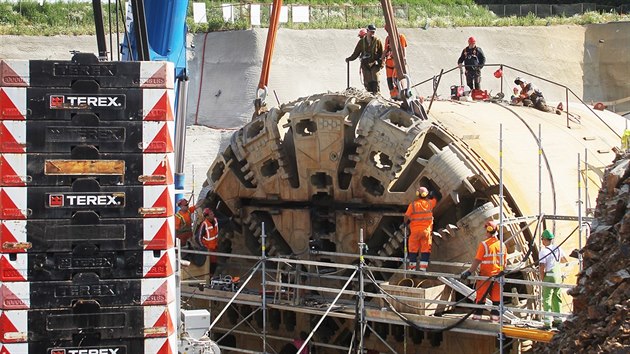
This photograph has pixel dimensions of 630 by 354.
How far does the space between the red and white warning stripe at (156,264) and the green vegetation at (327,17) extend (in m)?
36.0

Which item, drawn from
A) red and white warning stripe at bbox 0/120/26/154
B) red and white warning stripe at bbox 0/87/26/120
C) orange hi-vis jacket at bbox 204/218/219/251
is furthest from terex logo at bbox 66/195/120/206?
orange hi-vis jacket at bbox 204/218/219/251

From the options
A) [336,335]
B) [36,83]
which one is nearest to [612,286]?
[36,83]

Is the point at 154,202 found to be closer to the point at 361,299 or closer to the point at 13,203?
the point at 13,203

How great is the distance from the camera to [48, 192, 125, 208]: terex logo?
1495cm

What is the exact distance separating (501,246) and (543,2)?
4775 cm

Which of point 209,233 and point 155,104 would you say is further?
point 209,233

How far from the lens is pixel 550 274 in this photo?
66.4 feet

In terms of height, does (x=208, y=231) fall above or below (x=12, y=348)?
above

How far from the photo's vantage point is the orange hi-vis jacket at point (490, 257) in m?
20.7

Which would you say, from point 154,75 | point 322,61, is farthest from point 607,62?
point 154,75

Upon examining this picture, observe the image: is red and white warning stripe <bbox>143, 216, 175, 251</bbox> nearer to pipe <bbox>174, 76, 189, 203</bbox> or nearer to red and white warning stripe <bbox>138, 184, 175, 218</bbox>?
red and white warning stripe <bbox>138, 184, 175, 218</bbox>

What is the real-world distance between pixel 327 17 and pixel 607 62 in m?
12.5

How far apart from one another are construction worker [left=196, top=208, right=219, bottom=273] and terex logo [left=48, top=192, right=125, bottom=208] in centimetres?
959

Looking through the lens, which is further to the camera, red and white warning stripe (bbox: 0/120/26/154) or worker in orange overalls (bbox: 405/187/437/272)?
worker in orange overalls (bbox: 405/187/437/272)
